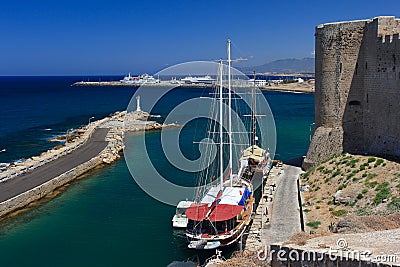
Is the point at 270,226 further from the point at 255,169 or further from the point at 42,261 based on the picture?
the point at 255,169

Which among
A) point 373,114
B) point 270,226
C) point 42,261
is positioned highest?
point 373,114

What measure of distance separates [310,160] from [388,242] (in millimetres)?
14122

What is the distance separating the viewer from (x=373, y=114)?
1819 centimetres

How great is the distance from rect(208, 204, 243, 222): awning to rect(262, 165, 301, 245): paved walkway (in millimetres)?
1338

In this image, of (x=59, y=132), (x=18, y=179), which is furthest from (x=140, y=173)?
(x=59, y=132)

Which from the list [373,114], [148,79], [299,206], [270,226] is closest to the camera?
[270,226]

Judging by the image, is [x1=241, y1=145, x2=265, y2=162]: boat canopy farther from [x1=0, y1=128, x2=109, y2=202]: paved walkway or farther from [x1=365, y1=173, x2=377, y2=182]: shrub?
[x1=0, y1=128, x2=109, y2=202]: paved walkway

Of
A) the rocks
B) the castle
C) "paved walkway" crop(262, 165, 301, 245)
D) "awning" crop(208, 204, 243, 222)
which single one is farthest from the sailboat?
the castle

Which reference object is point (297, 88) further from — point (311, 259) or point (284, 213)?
point (311, 259)

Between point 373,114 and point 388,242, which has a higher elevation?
point 373,114

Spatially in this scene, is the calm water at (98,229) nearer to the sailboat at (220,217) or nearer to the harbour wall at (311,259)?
the sailboat at (220,217)

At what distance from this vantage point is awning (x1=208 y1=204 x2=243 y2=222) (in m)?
15.8

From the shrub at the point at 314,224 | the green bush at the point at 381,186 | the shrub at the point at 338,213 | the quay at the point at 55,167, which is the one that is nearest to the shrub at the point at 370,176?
the green bush at the point at 381,186

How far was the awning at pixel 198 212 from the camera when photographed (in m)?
15.8
